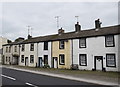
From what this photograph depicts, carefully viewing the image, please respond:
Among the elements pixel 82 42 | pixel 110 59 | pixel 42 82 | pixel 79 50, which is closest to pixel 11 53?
pixel 79 50

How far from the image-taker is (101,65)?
83.4ft

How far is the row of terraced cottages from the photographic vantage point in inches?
974

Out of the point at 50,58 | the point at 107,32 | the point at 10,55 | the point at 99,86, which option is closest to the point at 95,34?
the point at 107,32

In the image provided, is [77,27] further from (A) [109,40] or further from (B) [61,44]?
(A) [109,40]

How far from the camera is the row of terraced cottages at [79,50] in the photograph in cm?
2475

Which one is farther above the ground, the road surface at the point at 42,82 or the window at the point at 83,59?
the window at the point at 83,59

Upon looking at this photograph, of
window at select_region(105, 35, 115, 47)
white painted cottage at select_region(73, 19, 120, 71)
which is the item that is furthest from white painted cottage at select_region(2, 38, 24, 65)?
window at select_region(105, 35, 115, 47)

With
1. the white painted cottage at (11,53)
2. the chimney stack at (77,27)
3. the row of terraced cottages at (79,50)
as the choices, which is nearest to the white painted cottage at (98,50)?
the row of terraced cottages at (79,50)

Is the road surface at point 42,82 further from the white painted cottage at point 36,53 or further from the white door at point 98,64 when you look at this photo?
the white painted cottage at point 36,53

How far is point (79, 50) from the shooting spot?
28.6 meters

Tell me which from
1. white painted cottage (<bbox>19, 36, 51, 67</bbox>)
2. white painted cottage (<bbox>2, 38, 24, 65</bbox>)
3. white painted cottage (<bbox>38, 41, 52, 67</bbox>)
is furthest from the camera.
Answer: white painted cottage (<bbox>2, 38, 24, 65</bbox>)

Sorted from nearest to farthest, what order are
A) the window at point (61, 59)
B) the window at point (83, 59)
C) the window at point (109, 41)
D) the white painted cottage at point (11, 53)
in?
the window at point (109, 41), the window at point (83, 59), the window at point (61, 59), the white painted cottage at point (11, 53)

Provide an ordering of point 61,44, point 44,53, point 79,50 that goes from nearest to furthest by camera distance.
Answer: point 79,50 → point 61,44 → point 44,53

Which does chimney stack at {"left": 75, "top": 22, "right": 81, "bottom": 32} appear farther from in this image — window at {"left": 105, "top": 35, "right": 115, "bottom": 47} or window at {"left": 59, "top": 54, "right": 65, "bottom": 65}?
window at {"left": 105, "top": 35, "right": 115, "bottom": 47}
